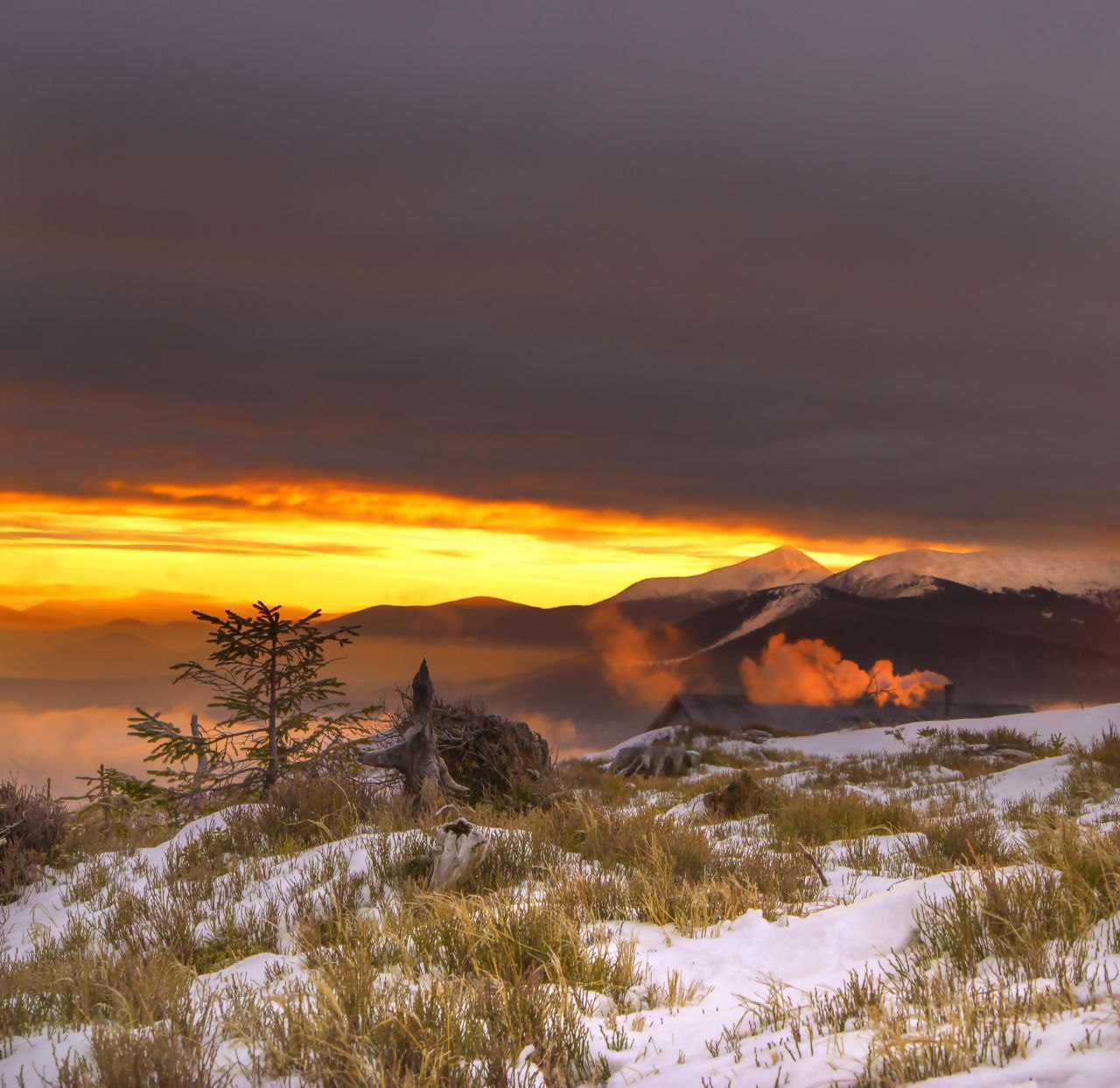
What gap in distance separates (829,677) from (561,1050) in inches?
2334

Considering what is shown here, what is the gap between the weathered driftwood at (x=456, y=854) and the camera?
604cm

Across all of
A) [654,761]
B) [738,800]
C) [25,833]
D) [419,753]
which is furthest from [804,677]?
[25,833]

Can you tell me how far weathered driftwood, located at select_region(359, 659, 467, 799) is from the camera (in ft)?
33.7

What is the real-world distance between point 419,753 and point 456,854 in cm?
Result: 435

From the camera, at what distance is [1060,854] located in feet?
16.5

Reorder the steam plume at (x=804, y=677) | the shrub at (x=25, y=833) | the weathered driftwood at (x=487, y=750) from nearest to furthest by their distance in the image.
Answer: the shrub at (x=25, y=833)
the weathered driftwood at (x=487, y=750)
the steam plume at (x=804, y=677)

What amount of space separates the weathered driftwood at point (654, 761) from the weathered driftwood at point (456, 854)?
14908 mm

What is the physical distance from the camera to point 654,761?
21.5 metres

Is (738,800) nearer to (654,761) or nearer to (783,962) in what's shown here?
(783,962)

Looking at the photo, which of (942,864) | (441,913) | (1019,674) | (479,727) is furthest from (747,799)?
(1019,674)

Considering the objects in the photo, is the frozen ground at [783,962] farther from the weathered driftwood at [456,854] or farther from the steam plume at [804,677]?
the steam plume at [804,677]

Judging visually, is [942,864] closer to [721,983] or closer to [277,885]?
[721,983]

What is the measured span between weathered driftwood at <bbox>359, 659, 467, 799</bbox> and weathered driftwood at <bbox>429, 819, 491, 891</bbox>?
3.85m

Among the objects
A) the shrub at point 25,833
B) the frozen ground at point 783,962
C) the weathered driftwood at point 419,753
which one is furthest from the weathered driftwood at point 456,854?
the shrub at point 25,833
